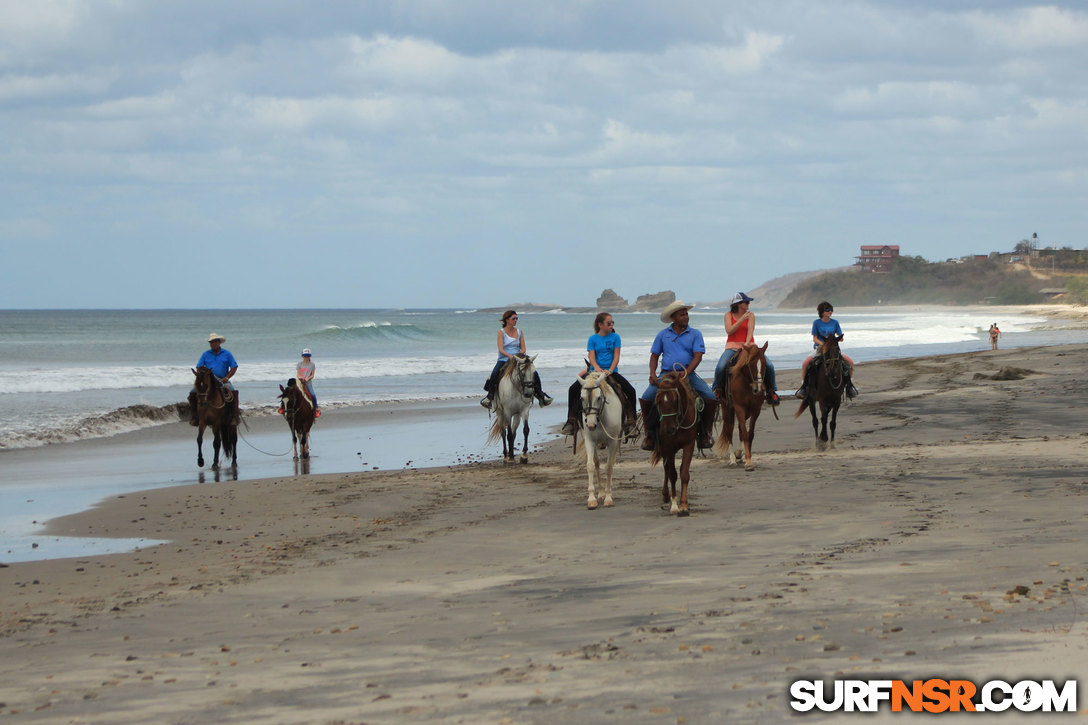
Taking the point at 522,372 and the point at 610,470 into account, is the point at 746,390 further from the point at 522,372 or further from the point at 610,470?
the point at 522,372

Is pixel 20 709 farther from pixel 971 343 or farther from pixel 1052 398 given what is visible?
pixel 971 343

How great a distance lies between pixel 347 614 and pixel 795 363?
37010mm

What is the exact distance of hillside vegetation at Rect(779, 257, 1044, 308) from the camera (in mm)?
168125

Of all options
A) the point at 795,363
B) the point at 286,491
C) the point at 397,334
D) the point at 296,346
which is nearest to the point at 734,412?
the point at 286,491

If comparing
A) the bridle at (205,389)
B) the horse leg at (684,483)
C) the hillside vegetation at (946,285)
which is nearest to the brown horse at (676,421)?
the horse leg at (684,483)

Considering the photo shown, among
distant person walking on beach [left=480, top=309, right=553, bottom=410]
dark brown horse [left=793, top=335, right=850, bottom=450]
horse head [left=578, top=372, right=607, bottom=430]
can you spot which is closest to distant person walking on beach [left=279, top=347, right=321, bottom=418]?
distant person walking on beach [left=480, top=309, right=553, bottom=410]

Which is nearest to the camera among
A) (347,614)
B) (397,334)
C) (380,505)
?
(347,614)

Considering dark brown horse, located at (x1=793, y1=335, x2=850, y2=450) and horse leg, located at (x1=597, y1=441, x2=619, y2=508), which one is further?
dark brown horse, located at (x1=793, y1=335, x2=850, y2=450)

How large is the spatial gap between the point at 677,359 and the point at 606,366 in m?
1.76

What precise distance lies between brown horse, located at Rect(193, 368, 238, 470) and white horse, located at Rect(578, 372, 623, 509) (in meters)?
7.59

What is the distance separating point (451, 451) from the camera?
17.7m

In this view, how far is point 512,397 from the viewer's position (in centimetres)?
1520

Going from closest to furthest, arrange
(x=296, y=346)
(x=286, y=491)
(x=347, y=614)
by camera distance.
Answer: (x=347, y=614) < (x=286, y=491) < (x=296, y=346)

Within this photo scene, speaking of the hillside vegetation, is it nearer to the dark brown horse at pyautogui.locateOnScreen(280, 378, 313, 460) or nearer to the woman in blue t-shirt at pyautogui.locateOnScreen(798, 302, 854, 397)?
the woman in blue t-shirt at pyautogui.locateOnScreen(798, 302, 854, 397)
